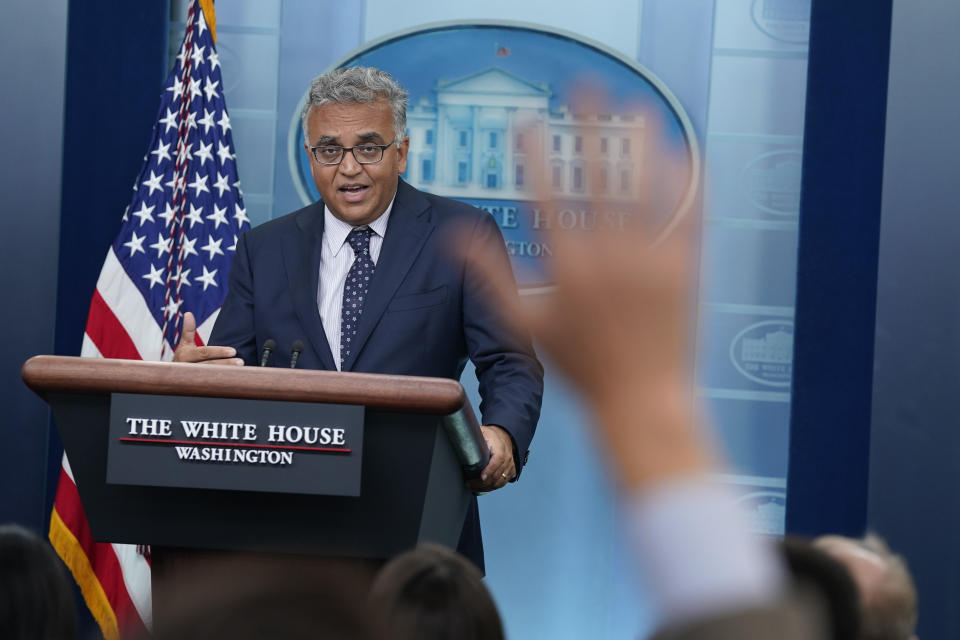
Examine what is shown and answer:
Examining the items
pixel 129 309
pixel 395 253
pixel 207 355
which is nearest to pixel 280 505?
pixel 207 355

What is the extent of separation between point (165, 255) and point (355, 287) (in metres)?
1.51

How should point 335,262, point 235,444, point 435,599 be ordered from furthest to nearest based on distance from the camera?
point 335,262 < point 235,444 < point 435,599

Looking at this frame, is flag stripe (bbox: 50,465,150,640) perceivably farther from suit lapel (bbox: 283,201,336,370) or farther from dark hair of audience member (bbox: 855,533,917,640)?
dark hair of audience member (bbox: 855,533,917,640)

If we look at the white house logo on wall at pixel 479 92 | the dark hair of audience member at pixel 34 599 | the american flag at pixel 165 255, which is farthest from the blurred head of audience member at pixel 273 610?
the white house logo on wall at pixel 479 92

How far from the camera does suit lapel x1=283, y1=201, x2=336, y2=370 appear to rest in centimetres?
245

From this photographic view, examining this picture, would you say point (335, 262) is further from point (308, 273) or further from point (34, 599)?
point (34, 599)

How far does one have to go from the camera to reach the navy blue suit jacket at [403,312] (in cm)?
246

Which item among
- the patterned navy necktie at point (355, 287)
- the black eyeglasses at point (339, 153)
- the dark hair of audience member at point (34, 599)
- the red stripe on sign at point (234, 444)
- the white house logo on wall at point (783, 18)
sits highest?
the white house logo on wall at point (783, 18)

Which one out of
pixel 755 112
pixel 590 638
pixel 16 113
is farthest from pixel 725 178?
pixel 16 113

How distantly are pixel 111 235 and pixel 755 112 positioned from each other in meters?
2.24

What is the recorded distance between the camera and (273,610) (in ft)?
2.06

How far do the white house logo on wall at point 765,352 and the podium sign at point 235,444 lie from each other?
2.65m

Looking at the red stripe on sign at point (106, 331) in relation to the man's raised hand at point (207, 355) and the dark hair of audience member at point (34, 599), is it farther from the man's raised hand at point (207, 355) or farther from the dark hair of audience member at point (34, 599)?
the dark hair of audience member at point (34, 599)

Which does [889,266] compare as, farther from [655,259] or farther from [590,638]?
[655,259]
